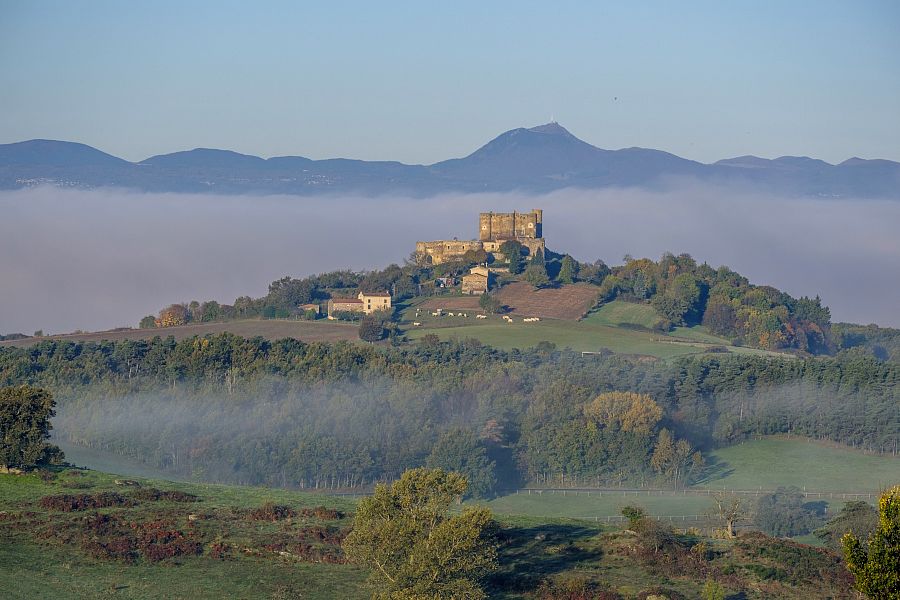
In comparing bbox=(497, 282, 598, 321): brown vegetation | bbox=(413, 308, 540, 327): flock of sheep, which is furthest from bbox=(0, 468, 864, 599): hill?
bbox=(497, 282, 598, 321): brown vegetation

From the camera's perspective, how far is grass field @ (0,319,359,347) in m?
116

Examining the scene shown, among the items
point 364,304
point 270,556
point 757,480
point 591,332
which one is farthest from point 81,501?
point 364,304

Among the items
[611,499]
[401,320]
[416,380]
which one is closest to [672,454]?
[611,499]

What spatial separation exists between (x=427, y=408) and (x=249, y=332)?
3909cm

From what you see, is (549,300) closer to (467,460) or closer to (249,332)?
(249,332)

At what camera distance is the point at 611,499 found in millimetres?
69062

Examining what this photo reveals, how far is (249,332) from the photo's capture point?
120 m

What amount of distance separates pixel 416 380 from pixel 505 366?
8621mm

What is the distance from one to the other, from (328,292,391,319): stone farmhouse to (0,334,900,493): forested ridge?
1159 inches

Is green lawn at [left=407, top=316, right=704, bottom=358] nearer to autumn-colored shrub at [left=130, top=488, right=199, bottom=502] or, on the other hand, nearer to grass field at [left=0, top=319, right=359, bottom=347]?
grass field at [left=0, top=319, right=359, bottom=347]

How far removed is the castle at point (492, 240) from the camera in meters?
158

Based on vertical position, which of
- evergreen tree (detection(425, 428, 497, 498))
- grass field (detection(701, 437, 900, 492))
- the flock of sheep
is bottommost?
grass field (detection(701, 437, 900, 492))

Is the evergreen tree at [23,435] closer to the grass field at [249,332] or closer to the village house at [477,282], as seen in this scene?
the grass field at [249,332]

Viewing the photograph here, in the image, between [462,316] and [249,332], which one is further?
[462,316]
